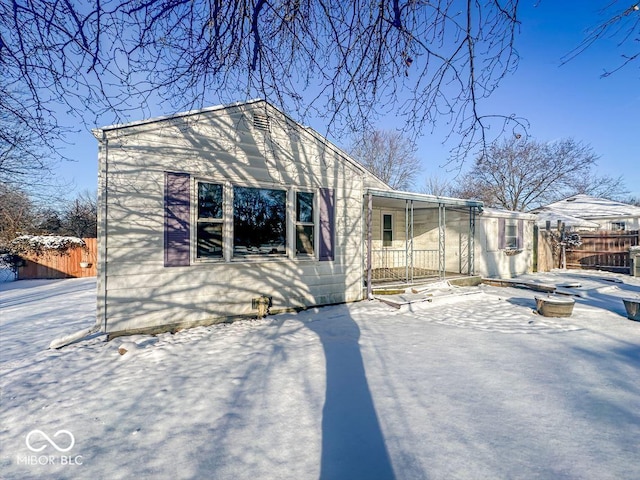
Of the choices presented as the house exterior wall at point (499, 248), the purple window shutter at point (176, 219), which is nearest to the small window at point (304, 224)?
the purple window shutter at point (176, 219)

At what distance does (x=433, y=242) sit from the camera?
11500 millimetres

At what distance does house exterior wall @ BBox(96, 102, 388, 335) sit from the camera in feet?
16.0

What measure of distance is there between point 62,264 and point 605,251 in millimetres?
25031

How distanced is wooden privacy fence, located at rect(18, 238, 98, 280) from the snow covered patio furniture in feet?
54.6

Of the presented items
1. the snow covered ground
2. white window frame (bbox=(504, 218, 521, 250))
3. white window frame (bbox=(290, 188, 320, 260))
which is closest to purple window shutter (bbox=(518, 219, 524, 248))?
white window frame (bbox=(504, 218, 521, 250))

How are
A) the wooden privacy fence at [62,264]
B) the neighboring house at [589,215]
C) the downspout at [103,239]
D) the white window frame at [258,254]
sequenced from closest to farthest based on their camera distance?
the downspout at [103,239]
the white window frame at [258,254]
the wooden privacy fence at [62,264]
the neighboring house at [589,215]

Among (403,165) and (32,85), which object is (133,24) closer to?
(32,85)

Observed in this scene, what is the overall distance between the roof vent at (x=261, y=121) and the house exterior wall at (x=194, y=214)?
0.06 m

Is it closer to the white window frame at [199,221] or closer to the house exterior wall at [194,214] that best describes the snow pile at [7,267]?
the house exterior wall at [194,214]

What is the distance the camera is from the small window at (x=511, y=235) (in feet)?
39.2

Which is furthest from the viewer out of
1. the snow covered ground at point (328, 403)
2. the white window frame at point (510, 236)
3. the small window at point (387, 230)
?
the white window frame at point (510, 236)

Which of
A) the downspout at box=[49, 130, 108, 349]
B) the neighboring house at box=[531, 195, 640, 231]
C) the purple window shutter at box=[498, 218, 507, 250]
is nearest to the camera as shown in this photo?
the downspout at box=[49, 130, 108, 349]

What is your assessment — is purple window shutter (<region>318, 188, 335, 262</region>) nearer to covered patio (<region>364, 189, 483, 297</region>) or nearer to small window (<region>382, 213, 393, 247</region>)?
covered patio (<region>364, 189, 483, 297</region>)

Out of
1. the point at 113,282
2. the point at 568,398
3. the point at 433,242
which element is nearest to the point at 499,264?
the point at 433,242
